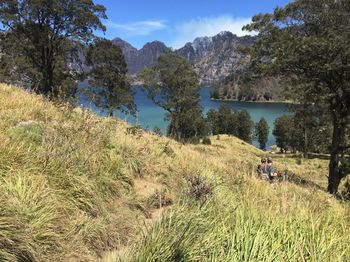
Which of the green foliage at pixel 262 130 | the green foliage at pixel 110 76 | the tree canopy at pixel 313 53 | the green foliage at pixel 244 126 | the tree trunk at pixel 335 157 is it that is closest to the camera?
the tree canopy at pixel 313 53

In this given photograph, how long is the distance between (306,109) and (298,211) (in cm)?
1748

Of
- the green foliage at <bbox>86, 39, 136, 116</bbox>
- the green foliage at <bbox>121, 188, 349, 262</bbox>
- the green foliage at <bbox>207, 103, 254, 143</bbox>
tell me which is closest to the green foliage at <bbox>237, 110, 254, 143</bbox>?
the green foliage at <bbox>207, 103, 254, 143</bbox>

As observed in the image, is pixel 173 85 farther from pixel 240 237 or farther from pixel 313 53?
pixel 240 237

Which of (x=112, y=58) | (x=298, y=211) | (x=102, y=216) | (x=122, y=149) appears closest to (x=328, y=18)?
(x=122, y=149)

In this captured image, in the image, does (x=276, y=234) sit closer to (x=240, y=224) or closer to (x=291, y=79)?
(x=240, y=224)

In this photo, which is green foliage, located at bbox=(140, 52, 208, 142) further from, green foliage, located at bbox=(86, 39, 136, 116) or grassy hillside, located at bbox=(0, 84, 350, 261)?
grassy hillside, located at bbox=(0, 84, 350, 261)

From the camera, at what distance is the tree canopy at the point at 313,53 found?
51.2 ft

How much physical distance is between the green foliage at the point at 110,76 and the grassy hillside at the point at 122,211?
115 feet

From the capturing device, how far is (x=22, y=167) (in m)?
4.75

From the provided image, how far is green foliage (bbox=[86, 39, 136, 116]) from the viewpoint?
4216 centimetres

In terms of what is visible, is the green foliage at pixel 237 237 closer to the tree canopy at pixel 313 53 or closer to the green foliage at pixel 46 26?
the tree canopy at pixel 313 53

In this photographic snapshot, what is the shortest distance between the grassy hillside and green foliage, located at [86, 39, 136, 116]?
35085 millimetres

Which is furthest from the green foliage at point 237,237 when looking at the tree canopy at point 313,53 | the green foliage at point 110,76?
the green foliage at point 110,76

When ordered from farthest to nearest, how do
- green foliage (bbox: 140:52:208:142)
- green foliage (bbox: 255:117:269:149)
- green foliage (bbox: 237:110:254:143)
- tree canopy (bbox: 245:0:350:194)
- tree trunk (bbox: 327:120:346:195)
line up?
green foliage (bbox: 237:110:254:143), green foliage (bbox: 255:117:269:149), green foliage (bbox: 140:52:208:142), tree trunk (bbox: 327:120:346:195), tree canopy (bbox: 245:0:350:194)
